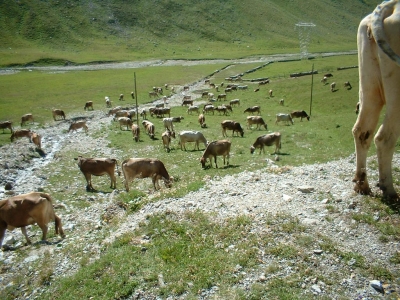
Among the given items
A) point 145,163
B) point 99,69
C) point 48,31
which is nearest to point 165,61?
point 99,69

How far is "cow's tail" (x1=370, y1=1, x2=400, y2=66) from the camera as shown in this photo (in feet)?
22.2

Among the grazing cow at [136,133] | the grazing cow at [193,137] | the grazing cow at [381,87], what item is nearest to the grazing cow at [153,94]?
the grazing cow at [136,133]

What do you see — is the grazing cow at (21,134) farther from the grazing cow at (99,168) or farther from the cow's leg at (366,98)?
the cow's leg at (366,98)

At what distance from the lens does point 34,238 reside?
12.8 meters

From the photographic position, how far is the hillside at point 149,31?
11312cm

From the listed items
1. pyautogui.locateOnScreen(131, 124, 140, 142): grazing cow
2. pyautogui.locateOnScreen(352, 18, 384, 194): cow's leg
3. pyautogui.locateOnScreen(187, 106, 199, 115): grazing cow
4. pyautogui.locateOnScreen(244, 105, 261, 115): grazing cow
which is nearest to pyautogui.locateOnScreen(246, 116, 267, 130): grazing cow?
pyautogui.locateOnScreen(244, 105, 261, 115): grazing cow

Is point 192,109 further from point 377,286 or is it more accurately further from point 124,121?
point 377,286

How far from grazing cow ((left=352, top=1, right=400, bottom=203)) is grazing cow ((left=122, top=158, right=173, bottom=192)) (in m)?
10.6

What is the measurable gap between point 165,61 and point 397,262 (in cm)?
10681

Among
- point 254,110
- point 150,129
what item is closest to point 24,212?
point 150,129

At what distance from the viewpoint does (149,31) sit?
138m

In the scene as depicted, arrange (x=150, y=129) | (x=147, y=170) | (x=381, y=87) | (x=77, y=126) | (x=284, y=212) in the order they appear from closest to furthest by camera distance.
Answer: (x=381, y=87), (x=284, y=212), (x=147, y=170), (x=150, y=129), (x=77, y=126)

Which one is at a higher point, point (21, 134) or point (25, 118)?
point (25, 118)

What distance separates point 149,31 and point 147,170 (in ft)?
431
